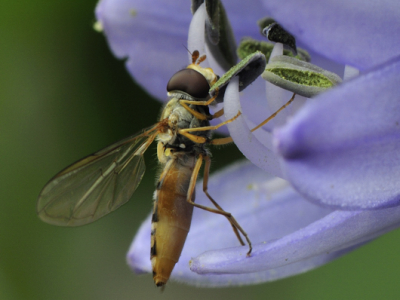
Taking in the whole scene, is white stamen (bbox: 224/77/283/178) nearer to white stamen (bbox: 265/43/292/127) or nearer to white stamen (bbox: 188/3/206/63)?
white stamen (bbox: 265/43/292/127)

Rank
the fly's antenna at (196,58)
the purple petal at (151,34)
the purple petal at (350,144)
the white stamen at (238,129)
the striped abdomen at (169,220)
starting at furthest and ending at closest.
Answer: the purple petal at (151,34)
the fly's antenna at (196,58)
the striped abdomen at (169,220)
the white stamen at (238,129)
the purple petal at (350,144)

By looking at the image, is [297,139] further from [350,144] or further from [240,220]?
[240,220]

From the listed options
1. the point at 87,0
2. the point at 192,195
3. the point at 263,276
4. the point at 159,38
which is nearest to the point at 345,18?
the point at 192,195

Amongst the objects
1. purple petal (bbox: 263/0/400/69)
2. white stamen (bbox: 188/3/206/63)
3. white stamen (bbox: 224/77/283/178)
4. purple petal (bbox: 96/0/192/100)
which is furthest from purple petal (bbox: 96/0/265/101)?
purple petal (bbox: 263/0/400/69)

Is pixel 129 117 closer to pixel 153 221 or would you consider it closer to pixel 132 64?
pixel 132 64

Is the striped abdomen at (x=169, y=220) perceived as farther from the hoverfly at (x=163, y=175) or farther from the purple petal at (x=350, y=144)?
the purple petal at (x=350, y=144)

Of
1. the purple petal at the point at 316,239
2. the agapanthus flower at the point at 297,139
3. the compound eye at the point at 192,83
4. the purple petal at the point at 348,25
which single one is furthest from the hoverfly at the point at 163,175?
the purple petal at the point at 348,25

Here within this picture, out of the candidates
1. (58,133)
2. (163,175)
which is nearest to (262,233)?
(163,175)
